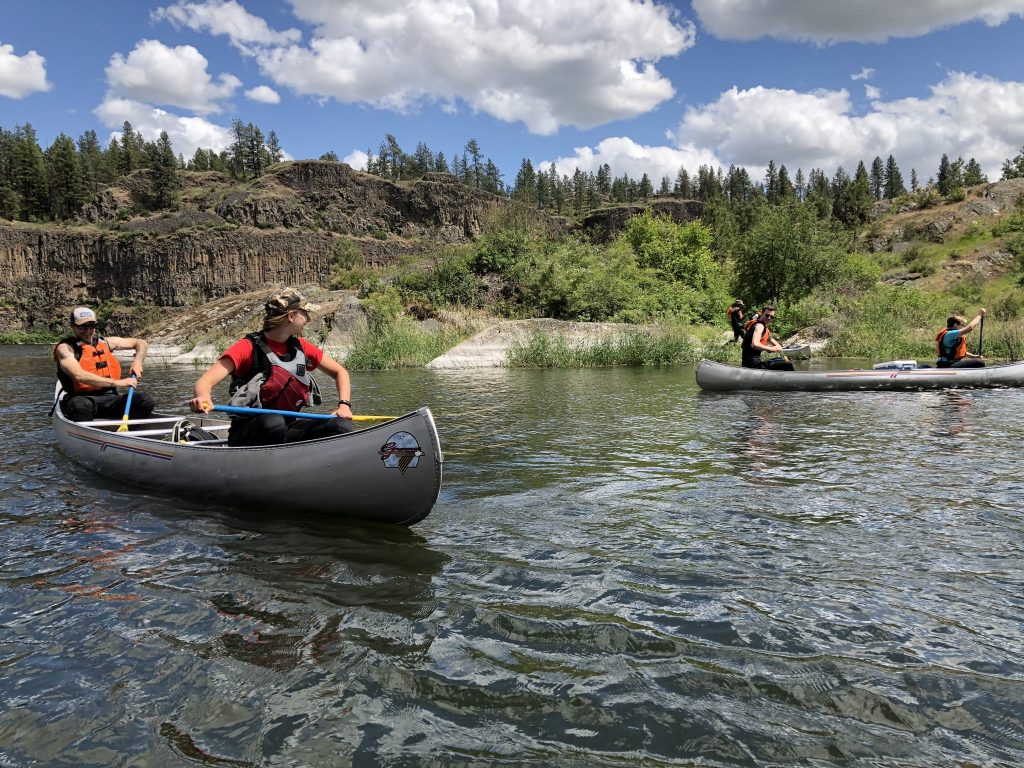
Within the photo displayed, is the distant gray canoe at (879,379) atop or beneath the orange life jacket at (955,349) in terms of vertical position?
beneath

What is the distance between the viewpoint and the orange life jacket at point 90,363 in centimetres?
887

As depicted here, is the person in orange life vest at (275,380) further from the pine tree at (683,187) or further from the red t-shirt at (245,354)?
the pine tree at (683,187)

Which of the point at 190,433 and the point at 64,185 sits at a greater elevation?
the point at 64,185

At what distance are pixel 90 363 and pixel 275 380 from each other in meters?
4.53

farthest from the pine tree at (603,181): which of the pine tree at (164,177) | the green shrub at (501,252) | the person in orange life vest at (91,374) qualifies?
the person in orange life vest at (91,374)

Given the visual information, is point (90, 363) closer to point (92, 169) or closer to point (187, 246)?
point (187, 246)

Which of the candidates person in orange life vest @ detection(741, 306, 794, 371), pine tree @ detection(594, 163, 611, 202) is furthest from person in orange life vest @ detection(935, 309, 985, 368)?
pine tree @ detection(594, 163, 611, 202)

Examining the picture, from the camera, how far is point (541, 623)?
377 centimetres

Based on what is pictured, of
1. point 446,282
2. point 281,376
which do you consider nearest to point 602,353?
point 446,282

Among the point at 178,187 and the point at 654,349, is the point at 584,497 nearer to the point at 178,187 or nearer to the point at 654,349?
the point at 654,349

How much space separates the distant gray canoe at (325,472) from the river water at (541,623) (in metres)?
0.20

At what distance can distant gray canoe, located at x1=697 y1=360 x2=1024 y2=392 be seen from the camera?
14.8 metres

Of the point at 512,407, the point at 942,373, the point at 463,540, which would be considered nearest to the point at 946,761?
the point at 463,540

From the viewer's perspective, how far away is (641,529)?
5.48 m
